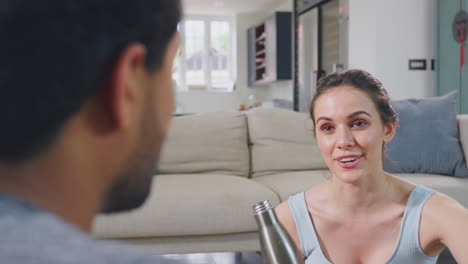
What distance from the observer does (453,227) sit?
3.92 ft

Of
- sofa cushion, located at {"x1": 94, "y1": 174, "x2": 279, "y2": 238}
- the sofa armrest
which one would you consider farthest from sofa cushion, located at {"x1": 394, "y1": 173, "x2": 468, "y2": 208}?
sofa cushion, located at {"x1": 94, "y1": 174, "x2": 279, "y2": 238}

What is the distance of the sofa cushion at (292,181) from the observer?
96.9 inches

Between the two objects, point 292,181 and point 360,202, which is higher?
point 360,202

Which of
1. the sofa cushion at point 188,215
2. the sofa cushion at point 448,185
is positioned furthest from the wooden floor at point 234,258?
the sofa cushion at point 188,215

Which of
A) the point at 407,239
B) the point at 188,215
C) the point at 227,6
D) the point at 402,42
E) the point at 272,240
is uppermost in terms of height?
the point at 227,6

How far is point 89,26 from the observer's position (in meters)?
0.28

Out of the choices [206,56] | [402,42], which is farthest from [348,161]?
[206,56]

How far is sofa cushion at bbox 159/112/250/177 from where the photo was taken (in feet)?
9.56

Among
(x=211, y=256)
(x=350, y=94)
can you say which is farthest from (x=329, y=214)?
(x=211, y=256)

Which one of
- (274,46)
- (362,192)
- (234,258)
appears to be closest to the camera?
(362,192)

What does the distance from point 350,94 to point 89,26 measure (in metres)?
1.16

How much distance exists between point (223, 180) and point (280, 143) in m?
0.56

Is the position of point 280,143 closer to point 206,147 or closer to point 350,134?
point 206,147

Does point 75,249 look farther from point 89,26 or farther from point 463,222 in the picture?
point 463,222
